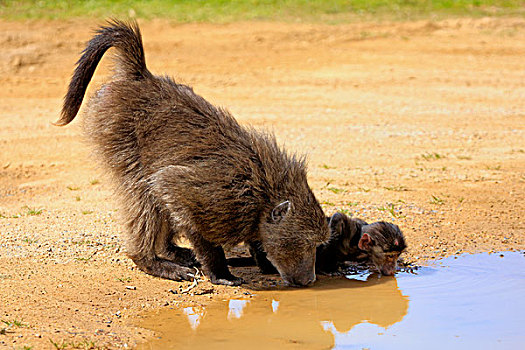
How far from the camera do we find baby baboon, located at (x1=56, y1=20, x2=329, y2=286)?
16.6 feet

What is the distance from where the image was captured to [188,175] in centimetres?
507

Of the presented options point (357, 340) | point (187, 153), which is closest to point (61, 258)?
point (187, 153)

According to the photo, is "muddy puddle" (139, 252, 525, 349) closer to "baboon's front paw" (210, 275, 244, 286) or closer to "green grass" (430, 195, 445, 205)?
"baboon's front paw" (210, 275, 244, 286)

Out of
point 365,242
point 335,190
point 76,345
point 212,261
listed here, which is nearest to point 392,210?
point 335,190

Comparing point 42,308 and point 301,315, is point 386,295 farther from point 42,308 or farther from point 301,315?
point 42,308

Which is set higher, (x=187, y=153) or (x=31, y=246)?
(x=187, y=153)

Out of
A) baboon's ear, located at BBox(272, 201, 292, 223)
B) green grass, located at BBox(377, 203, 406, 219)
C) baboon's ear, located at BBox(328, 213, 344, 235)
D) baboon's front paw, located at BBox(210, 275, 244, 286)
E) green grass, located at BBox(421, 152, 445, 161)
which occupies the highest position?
baboon's ear, located at BBox(272, 201, 292, 223)

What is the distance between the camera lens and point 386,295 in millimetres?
5379

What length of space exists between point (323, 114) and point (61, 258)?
6581 mm

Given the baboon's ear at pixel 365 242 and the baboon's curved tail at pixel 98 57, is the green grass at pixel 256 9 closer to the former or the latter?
the baboon's curved tail at pixel 98 57

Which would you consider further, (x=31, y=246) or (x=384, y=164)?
(x=384, y=164)

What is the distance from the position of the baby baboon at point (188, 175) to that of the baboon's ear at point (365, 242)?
0.62 m

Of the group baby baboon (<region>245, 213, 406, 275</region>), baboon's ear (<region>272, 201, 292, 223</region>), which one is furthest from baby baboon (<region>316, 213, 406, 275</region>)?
baboon's ear (<region>272, 201, 292, 223</region>)

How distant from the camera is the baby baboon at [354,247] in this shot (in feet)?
18.5
